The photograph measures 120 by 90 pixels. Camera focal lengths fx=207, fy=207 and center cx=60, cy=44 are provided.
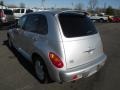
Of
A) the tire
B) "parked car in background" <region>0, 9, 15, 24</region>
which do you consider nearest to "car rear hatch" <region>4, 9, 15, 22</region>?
"parked car in background" <region>0, 9, 15, 24</region>

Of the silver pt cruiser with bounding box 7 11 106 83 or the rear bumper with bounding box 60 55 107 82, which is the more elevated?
the silver pt cruiser with bounding box 7 11 106 83

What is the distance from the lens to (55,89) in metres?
5.00

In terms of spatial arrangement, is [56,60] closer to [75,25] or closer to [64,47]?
[64,47]

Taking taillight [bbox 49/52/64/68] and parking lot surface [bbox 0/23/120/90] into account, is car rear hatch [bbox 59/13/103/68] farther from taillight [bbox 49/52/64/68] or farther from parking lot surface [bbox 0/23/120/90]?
parking lot surface [bbox 0/23/120/90]

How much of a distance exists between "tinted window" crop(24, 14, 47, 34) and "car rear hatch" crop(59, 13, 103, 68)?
21.4 inches

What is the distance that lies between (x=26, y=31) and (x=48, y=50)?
1713mm

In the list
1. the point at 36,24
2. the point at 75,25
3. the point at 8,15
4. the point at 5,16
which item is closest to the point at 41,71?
the point at 36,24

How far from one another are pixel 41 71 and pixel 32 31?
1.16 meters

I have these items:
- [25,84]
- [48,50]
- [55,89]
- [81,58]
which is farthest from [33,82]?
[81,58]

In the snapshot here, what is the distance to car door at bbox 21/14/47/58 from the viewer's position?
522 cm

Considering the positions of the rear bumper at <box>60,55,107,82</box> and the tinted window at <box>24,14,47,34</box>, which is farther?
the tinted window at <box>24,14,47,34</box>

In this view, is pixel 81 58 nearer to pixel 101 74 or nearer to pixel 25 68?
pixel 101 74

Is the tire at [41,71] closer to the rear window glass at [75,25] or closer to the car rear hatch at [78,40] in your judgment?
the car rear hatch at [78,40]

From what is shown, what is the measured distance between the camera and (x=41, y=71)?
5406mm
